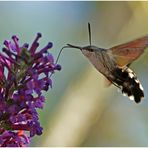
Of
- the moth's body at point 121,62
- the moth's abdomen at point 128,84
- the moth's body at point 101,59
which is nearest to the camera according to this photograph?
the moth's body at point 101,59

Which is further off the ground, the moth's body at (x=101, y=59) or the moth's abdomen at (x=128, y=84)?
the moth's body at (x=101, y=59)

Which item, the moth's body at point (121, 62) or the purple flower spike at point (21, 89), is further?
the moth's body at point (121, 62)

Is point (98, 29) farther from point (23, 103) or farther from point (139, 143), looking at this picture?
point (23, 103)

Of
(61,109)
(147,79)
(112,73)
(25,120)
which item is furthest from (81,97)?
(25,120)

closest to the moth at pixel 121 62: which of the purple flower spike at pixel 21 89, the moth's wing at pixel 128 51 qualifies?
the moth's wing at pixel 128 51

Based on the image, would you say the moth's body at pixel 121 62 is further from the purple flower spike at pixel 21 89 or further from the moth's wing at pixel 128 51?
the purple flower spike at pixel 21 89

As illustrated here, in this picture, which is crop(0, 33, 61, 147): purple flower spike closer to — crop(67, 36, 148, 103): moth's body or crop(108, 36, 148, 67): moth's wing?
crop(67, 36, 148, 103): moth's body
